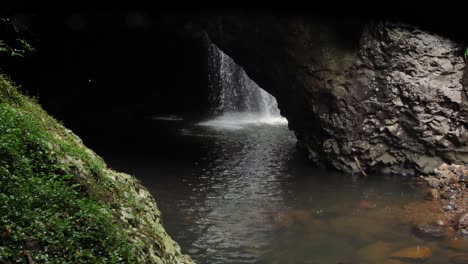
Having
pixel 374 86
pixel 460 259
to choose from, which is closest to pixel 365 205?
pixel 460 259

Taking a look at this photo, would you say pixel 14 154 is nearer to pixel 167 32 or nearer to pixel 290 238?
pixel 290 238

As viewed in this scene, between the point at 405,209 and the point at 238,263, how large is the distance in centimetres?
539

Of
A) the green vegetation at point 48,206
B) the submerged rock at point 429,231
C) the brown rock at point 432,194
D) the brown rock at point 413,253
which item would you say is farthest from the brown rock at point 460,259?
the green vegetation at point 48,206

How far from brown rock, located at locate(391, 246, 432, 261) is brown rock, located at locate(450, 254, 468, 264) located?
43 cm

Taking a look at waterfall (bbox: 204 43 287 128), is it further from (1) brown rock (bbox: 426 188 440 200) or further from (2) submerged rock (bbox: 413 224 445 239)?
(2) submerged rock (bbox: 413 224 445 239)

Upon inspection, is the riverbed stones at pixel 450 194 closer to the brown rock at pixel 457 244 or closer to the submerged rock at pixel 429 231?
the submerged rock at pixel 429 231

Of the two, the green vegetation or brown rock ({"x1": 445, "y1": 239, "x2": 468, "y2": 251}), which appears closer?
the green vegetation

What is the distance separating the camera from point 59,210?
3.45 m

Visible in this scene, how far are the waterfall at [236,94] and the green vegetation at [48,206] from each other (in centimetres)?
2076

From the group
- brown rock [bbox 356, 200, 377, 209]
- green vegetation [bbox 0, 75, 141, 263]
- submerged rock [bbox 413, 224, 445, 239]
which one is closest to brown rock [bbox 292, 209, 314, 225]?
brown rock [bbox 356, 200, 377, 209]

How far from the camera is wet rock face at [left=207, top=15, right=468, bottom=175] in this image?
12.8 meters

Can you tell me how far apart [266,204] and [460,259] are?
4.66m

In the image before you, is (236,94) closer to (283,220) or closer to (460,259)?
(283,220)

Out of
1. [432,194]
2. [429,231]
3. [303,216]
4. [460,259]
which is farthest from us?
[432,194]
